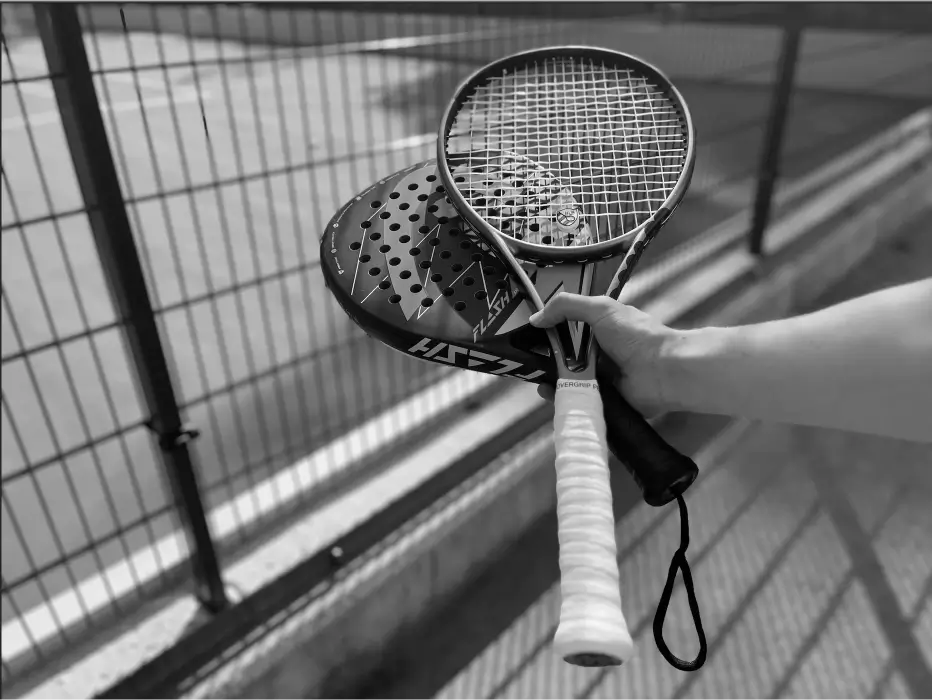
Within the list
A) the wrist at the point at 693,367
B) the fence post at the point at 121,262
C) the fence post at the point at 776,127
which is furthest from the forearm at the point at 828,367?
the fence post at the point at 776,127

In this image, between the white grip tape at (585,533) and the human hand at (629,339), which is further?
the human hand at (629,339)

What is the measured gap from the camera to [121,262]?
1.22 meters

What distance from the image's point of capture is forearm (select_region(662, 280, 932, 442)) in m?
0.70

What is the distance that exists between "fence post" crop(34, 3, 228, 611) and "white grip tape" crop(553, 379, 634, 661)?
83 cm

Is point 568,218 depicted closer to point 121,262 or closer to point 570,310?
point 570,310

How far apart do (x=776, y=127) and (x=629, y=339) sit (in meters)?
2.27

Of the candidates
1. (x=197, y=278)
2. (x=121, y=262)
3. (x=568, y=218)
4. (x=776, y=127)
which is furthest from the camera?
(x=197, y=278)

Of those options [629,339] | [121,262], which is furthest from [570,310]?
[121,262]

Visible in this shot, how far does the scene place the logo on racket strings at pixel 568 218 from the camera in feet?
2.84

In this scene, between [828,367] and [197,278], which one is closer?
[828,367]

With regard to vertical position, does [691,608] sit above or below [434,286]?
below

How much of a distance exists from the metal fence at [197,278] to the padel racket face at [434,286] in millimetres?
569

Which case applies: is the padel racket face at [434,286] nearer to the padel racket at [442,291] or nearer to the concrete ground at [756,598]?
the padel racket at [442,291]

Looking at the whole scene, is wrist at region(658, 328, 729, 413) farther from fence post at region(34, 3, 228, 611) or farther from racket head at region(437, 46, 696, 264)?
fence post at region(34, 3, 228, 611)
